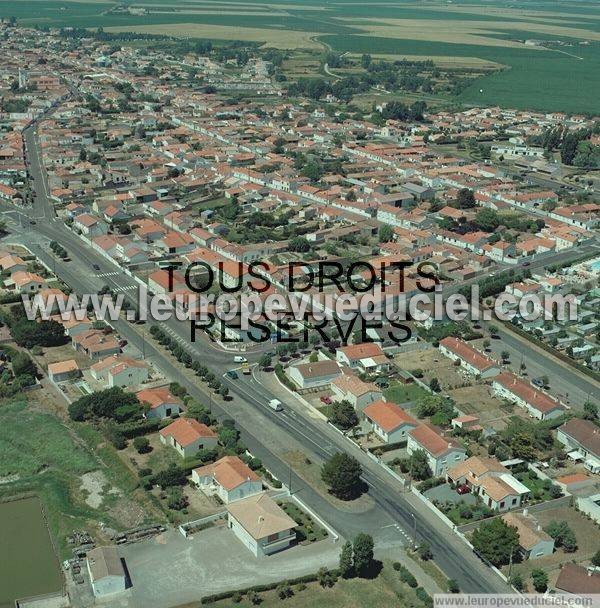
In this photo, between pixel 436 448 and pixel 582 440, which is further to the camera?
pixel 582 440

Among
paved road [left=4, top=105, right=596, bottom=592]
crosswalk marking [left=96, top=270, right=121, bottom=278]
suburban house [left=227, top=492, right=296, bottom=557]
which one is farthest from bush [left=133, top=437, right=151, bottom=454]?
crosswalk marking [left=96, top=270, right=121, bottom=278]

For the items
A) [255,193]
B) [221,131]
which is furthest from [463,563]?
[221,131]

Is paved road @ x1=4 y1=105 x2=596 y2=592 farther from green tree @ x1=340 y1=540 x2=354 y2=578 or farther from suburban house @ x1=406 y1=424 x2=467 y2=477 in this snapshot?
green tree @ x1=340 y1=540 x2=354 y2=578

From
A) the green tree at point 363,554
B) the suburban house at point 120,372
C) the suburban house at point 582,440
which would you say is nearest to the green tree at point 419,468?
the green tree at point 363,554

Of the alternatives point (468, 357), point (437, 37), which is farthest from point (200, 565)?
point (437, 37)

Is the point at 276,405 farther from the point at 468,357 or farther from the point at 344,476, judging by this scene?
the point at 468,357
